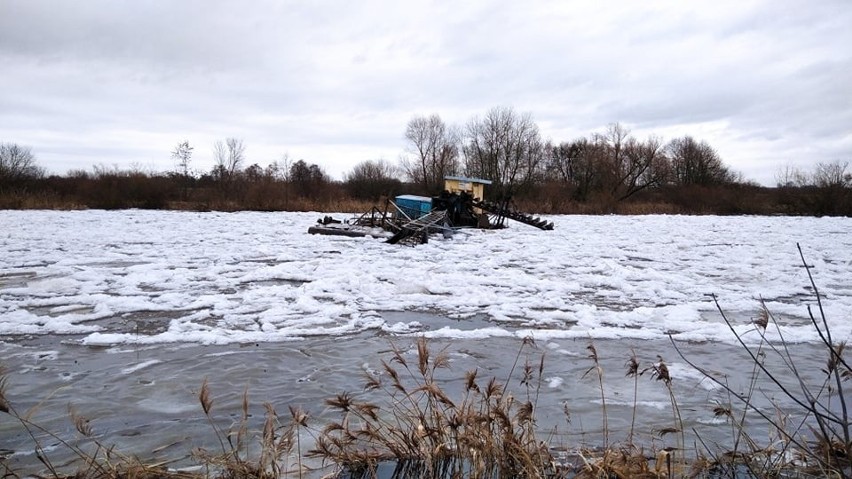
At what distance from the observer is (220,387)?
180 inches

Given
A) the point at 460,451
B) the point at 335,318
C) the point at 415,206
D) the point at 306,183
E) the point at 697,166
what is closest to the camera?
the point at 460,451

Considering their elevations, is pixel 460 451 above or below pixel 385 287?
above

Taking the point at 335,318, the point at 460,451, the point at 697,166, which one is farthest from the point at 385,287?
the point at 697,166

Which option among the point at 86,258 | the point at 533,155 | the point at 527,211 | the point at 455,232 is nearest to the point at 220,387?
the point at 86,258

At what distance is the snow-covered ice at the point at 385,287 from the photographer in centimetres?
667

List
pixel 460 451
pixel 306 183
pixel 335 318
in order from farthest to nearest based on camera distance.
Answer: pixel 306 183
pixel 335 318
pixel 460 451

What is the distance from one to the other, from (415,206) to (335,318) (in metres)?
15.5

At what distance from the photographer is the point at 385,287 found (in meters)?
9.40

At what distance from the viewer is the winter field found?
14.5 ft

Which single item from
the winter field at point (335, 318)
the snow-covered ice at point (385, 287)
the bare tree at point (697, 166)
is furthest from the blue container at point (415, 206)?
the bare tree at point (697, 166)

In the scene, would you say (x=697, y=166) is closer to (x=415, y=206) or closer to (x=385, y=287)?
(x=415, y=206)

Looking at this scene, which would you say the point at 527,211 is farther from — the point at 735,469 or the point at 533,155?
the point at 735,469

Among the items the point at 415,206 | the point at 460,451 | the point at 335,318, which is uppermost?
the point at 415,206

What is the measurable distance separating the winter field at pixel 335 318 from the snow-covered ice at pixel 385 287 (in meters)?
0.05
